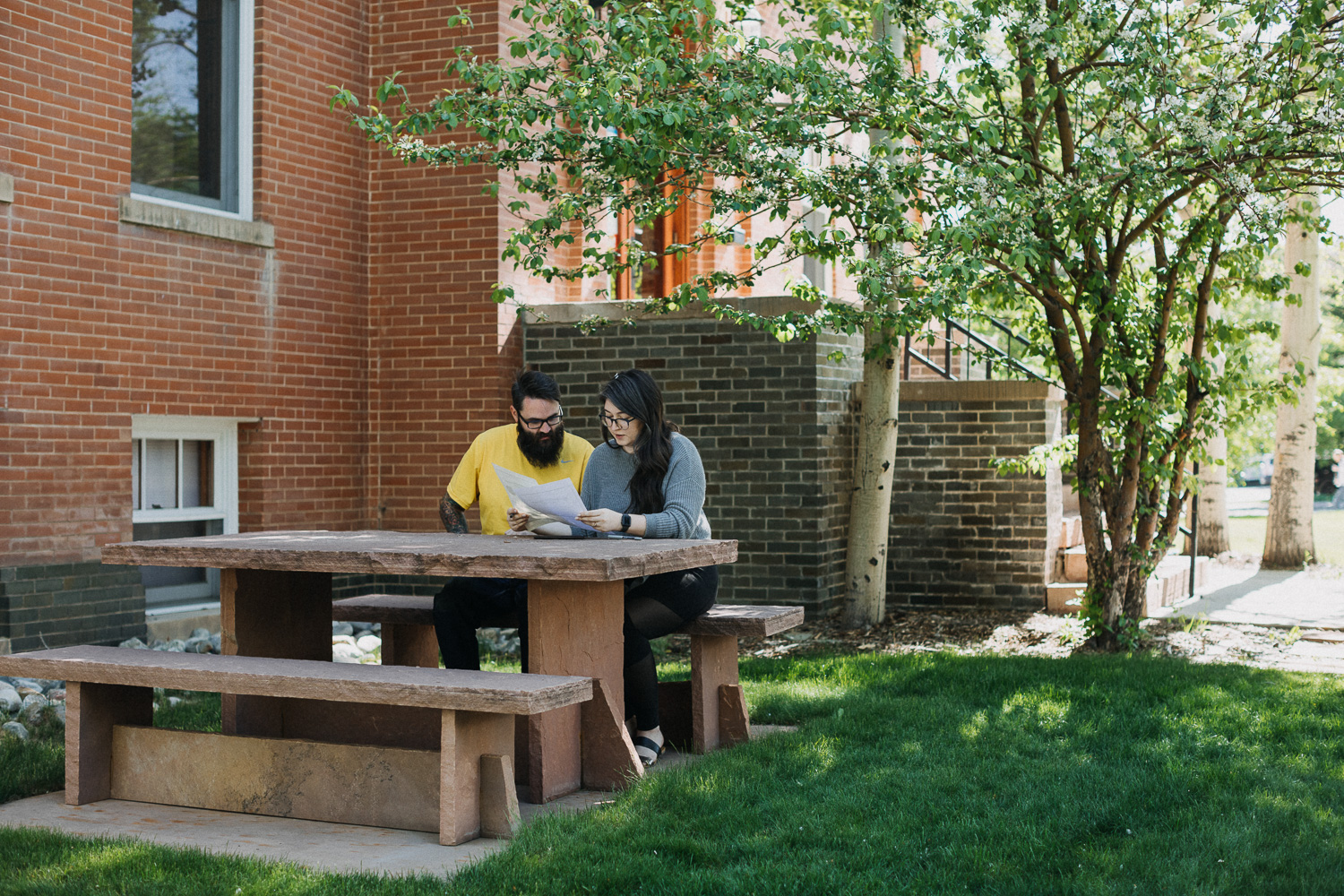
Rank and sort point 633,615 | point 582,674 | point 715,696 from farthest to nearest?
point 715,696
point 633,615
point 582,674

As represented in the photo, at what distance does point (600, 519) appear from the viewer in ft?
16.2

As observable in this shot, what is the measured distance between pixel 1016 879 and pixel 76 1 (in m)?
7.35

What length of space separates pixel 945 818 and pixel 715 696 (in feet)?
4.60

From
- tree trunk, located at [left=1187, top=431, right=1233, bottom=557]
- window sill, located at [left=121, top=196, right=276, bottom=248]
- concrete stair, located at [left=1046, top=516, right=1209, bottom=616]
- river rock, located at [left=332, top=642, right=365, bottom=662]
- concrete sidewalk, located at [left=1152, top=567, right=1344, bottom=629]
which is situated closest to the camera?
river rock, located at [left=332, top=642, right=365, bottom=662]

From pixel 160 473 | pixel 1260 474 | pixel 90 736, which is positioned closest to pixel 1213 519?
pixel 160 473

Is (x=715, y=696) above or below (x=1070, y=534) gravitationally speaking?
below

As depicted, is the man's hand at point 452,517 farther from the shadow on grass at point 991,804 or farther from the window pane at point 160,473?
the window pane at point 160,473

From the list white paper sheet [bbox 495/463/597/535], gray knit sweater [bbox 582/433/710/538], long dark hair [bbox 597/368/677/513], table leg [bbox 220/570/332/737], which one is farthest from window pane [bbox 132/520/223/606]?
long dark hair [bbox 597/368/677/513]

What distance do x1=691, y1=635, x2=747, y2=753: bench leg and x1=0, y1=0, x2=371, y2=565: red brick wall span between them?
4458 mm

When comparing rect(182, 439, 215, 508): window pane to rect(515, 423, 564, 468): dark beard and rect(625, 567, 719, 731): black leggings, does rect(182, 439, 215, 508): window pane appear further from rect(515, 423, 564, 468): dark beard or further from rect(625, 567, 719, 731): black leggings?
rect(625, 567, 719, 731): black leggings

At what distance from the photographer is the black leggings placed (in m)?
5.07

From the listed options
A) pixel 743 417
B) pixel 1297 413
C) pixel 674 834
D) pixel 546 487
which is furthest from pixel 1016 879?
pixel 1297 413

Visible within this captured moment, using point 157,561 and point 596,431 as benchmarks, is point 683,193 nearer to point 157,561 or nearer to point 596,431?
point 596,431

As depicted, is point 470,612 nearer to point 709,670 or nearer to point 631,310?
point 709,670
